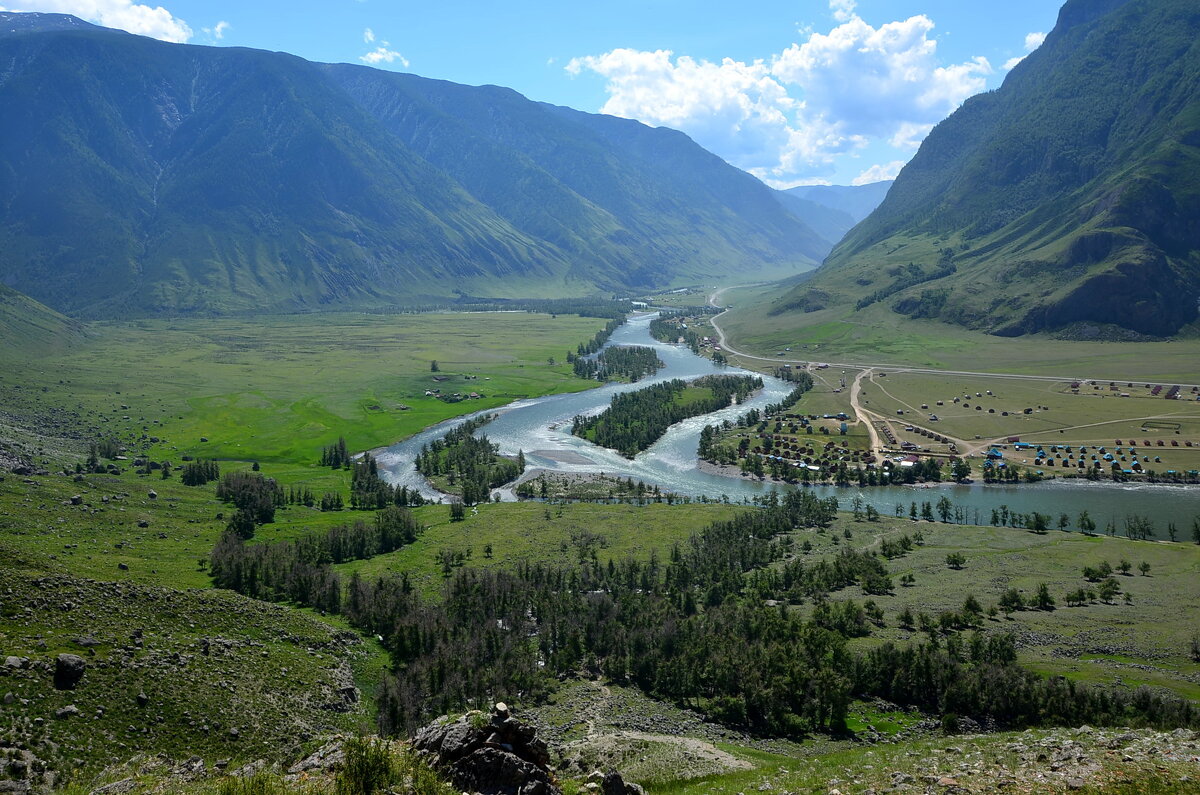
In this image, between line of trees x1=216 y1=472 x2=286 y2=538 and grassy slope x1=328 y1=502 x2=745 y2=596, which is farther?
line of trees x1=216 y1=472 x2=286 y2=538

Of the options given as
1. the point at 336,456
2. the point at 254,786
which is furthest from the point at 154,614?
the point at 336,456

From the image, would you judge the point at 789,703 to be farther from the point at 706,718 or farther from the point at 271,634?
the point at 271,634

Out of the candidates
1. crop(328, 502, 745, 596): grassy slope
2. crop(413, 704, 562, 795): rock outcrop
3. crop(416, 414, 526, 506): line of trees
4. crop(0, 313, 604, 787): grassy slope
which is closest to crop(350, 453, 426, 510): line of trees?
crop(0, 313, 604, 787): grassy slope

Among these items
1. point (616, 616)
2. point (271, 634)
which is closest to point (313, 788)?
point (271, 634)

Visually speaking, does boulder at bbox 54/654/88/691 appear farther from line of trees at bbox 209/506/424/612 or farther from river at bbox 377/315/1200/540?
river at bbox 377/315/1200/540

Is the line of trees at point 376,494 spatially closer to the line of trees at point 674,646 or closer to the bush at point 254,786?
the line of trees at point 674,646

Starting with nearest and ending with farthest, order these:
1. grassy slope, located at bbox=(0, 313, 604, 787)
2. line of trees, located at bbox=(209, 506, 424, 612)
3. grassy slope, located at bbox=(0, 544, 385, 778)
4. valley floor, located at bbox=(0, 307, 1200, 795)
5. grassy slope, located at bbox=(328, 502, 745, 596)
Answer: valley floor, located at bbox=(0, 307, 1200, 795) → grassy slope, located at bbox=(0, 544, 385, 778) → grassy slope, located at bbox=(0, 313, 604, 787) → line of trees, located at bbox=(209, 506, 424, 612) → grassy slope, located at bbox=(328, 502, 745, 596)
